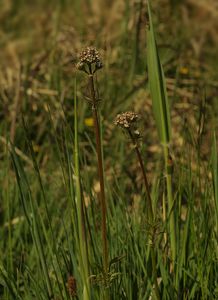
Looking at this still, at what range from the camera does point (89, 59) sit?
1.03m

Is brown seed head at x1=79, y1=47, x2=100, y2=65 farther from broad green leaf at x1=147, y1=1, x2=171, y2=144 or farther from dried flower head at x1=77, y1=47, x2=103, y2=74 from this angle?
broad green leaf at x1=147, y1=1, x2=171, y2=144

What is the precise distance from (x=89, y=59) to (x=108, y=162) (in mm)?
1367

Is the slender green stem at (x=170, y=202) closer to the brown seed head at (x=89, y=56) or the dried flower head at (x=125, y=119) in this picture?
the dried flower head at (x=125, y=119)

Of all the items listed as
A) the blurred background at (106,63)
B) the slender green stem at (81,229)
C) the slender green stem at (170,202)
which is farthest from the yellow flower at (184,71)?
the slender green stem at (81,229)

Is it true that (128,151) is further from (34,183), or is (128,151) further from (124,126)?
(124,126)

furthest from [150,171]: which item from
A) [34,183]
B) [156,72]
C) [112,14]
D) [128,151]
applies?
[112,14]

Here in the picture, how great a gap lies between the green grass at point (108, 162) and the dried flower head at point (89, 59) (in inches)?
3.8

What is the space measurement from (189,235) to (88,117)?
53.0 inches

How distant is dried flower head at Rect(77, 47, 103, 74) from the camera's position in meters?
1.03

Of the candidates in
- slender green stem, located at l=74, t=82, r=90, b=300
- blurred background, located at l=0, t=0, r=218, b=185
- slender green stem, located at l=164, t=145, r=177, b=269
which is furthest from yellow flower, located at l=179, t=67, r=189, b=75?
slender green stem, located at l=74, t=82, r=90, b=300

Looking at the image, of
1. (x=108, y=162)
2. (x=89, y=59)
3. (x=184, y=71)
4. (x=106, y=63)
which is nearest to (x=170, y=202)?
(x=89, y=59)

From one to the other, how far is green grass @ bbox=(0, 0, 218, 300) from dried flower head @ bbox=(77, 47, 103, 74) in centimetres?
10

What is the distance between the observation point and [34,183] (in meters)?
2.09

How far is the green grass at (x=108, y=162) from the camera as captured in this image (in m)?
1.25
